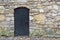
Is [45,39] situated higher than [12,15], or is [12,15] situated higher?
[12,15]

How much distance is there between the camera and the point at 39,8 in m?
8.30

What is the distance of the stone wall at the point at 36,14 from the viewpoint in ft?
27.2

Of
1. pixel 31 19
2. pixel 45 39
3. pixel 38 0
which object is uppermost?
pixel 38 0

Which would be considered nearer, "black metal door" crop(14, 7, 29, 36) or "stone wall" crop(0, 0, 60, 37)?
"stone wall" crop(0, 0, 60, 37)

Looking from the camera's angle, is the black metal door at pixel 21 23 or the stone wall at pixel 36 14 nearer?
the stone wall at pixel 36 14

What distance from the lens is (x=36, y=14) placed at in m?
8.30

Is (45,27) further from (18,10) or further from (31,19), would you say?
(18,10)

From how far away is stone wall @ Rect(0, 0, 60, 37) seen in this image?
8289 millimetres

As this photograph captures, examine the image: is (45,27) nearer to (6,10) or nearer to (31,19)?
(31,19)

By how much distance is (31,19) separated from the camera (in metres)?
8.31

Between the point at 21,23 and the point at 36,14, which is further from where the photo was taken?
the point at 21,23

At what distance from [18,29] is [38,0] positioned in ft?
3.77

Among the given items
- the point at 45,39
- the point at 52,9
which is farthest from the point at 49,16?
the point at 45,39

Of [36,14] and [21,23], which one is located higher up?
[36,14]
